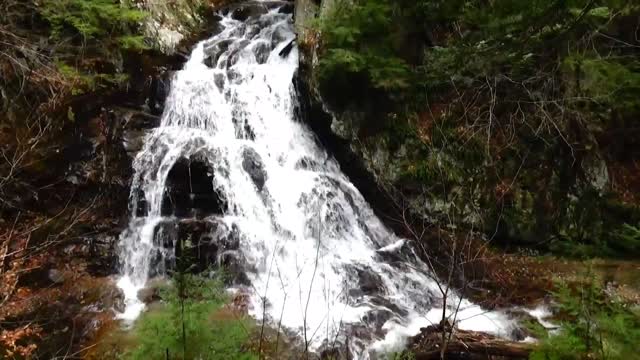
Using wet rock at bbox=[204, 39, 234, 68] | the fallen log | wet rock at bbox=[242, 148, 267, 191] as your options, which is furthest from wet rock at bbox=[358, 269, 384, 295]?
wet rock at bbox=[204, 39, 234, 68]

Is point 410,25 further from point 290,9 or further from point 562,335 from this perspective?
point 562,335

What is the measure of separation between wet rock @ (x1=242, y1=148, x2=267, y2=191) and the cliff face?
209 centimetres

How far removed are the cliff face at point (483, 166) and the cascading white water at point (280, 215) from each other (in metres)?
0.94

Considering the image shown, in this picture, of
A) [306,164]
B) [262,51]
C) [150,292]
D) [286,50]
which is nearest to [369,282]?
[306,164]

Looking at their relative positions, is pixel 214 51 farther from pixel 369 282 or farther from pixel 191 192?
pixel 369 282

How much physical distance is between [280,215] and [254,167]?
1377mm

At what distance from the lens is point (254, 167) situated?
10.0 meters

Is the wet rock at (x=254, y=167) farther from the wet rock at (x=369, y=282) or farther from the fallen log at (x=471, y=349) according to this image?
the fallen log at (x=471, y=349)

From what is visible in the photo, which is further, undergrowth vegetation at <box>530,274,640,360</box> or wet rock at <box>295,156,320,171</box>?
wet rock at <box>295,156,320,171</box>

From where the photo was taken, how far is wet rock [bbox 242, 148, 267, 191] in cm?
984

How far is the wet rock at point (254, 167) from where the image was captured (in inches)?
387

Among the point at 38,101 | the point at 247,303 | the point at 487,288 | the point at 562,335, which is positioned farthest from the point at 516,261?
the point at 38,101

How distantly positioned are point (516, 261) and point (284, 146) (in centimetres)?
576

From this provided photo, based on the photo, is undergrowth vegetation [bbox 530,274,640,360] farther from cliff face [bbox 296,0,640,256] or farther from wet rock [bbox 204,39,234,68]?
wet rock [bbox 204,39,234,68]
